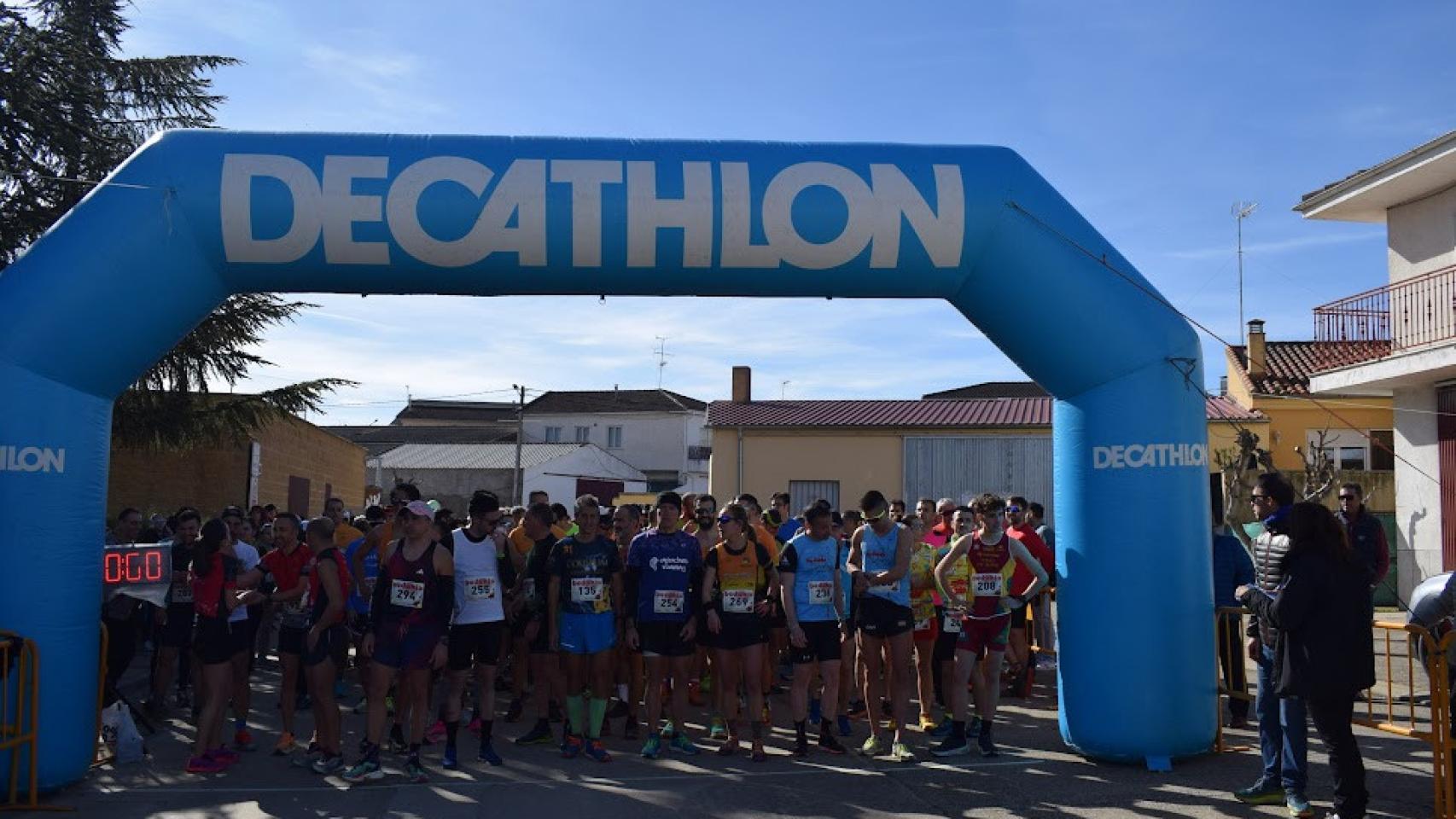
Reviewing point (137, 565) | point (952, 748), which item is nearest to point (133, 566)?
point (137, 565)

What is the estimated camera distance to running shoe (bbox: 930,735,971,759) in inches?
338

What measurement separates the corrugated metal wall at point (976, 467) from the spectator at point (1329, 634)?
2498 cm

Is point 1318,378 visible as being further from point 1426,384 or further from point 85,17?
point 85,17

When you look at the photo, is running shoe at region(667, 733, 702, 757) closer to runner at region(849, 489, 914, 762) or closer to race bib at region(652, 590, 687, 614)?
race bib at region(652, 590, 687, 614)

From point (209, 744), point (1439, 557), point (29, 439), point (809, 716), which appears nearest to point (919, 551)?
point (809, 716)

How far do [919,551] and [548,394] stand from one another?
66772 mm

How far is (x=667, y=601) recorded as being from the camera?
8672mm

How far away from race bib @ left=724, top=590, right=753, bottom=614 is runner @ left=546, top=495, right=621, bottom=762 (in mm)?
859

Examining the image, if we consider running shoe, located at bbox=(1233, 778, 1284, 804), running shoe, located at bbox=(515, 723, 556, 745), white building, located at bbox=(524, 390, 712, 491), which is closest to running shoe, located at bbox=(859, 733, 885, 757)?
running shoe, located at bbox=(515, 723, 556, 745)

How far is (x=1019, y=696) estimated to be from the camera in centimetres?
1140

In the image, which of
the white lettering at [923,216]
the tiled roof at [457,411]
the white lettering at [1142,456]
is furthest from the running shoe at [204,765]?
the tiled roof at [457,411]

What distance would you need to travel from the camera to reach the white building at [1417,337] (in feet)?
61.1

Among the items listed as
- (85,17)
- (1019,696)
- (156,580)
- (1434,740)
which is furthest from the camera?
(85,17)

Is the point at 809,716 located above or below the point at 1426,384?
below
